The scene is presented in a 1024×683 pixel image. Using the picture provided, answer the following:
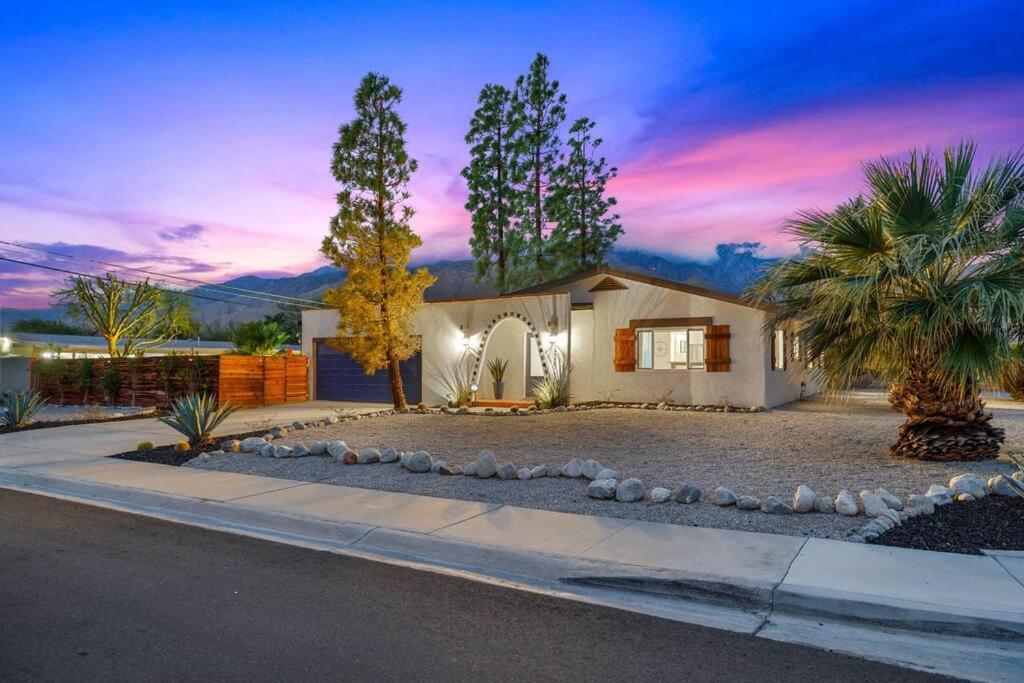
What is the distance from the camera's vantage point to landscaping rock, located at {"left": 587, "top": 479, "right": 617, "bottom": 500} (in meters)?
6.99

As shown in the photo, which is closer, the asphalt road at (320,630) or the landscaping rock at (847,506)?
the asphalt road at (320,630)

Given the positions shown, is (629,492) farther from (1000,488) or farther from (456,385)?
(456,385)

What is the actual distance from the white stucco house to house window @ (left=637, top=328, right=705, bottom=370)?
29 millimetres

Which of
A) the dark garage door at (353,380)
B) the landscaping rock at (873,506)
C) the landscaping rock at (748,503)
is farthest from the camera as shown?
the dark garage door at (353,380)

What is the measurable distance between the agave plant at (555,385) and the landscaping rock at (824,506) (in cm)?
1031

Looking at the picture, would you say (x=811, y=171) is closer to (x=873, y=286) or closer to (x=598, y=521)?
(x=873, y=286)

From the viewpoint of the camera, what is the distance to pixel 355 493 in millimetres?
7480

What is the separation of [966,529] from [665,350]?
13825 mm

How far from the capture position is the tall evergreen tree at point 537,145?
28.8m

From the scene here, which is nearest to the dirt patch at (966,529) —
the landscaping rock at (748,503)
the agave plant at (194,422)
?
the landscaping rock at (748,503)

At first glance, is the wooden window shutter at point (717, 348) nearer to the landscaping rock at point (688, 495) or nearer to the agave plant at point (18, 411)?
the landscaping rock at point (688, 495)

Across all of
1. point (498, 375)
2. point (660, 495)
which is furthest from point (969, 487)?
point (498, 375)

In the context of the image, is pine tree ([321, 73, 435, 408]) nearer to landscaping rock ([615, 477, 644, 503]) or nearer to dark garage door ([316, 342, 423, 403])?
dark garage door ([316, 342, 423, 403])

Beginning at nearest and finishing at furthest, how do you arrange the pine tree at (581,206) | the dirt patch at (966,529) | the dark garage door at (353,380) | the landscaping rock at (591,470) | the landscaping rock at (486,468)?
the dirt patch at (966,529)
the landscaping rock at (591,470)
the landscaping rock at (486,468)
the dark garage door at (353,380)
the pine tree at (581,206)
